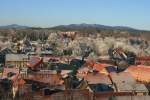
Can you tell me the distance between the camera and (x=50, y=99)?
26.0m

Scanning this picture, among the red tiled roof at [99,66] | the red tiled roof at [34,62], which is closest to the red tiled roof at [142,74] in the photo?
the red tiled roof at [99,66]

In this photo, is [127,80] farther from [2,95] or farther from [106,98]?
[2,95]

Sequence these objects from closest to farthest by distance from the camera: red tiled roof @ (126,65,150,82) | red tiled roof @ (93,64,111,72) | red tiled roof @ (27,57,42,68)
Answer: red tiled roof @ (126,65,150,82) → red tiled roof @ (93,64,111,72) → red tiled roof @ (27,57,42,68)

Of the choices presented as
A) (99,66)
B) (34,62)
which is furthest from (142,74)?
(34,62)

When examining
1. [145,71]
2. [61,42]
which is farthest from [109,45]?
[145,71]

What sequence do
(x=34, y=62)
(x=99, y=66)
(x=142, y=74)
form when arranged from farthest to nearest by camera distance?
(x=34, y=62) < (x=99, y=66) < (x=142, y=74)

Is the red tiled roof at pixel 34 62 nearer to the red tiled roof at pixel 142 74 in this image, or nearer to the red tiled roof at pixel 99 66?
the red tiled roof at pixel 99 66

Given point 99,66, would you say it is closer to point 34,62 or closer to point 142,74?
point 142,74

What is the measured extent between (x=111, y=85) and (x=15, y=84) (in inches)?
319

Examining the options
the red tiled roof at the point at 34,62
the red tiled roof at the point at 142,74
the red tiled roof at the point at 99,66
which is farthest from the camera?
the red tiled roof at the point at 34,62

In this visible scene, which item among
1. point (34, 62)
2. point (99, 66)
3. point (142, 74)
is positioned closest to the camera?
point (142, 74)

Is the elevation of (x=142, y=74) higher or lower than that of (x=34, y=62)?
lower

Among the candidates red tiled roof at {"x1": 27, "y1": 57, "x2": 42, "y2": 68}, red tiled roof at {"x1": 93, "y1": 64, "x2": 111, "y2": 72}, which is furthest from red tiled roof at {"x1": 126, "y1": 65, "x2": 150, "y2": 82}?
red tiled roof at {"x1": 27, "y1": 57, "x2": 42, "y2": 68}

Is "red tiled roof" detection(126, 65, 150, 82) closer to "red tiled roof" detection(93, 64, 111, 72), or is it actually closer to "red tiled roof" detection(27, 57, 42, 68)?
"red tiled roof" detection(93, 64, 111, 72)
